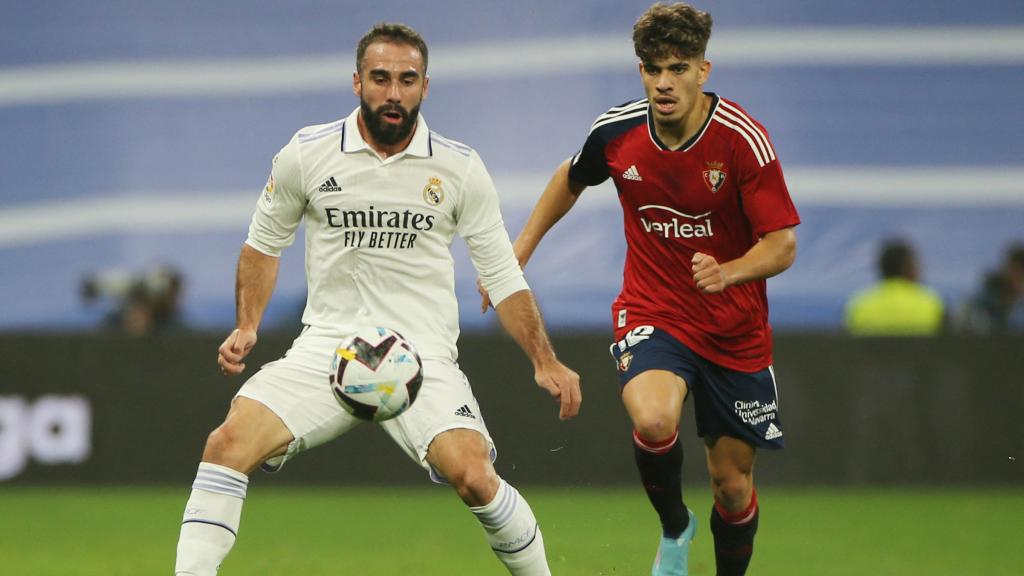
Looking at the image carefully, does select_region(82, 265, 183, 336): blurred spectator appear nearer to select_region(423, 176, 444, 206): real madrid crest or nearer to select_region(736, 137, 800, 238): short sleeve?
select_region(423, 176, 444, 206): real madrid crest

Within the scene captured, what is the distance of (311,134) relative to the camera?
6.27 meters

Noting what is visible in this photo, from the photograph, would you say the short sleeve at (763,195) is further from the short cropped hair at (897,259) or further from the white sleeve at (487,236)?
the short cropped hair at (897,259)

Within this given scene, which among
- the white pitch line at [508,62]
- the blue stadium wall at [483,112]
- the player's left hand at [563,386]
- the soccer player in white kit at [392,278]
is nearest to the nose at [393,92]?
the soccer player in white kit at [392,278]

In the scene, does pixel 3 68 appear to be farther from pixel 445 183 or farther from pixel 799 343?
pixel 445 183

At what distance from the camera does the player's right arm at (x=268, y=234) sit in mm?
6156

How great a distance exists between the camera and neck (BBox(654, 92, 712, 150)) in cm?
654

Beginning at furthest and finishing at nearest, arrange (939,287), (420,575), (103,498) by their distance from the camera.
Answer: (939,287) → (103,498) → (420,575)

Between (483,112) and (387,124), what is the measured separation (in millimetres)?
10019

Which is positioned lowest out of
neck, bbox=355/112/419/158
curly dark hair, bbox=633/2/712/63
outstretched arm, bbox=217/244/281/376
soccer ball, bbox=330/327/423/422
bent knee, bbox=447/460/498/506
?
bent knee, bbox=447/460/498/506

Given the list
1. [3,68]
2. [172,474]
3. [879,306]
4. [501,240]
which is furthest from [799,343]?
[3,68]

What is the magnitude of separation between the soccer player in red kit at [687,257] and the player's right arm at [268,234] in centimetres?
114

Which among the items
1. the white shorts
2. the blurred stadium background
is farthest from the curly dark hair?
the blurred stadium background

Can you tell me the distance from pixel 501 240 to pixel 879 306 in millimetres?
6499

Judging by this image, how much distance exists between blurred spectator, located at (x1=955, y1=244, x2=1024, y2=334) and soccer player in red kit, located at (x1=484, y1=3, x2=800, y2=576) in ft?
22.6
